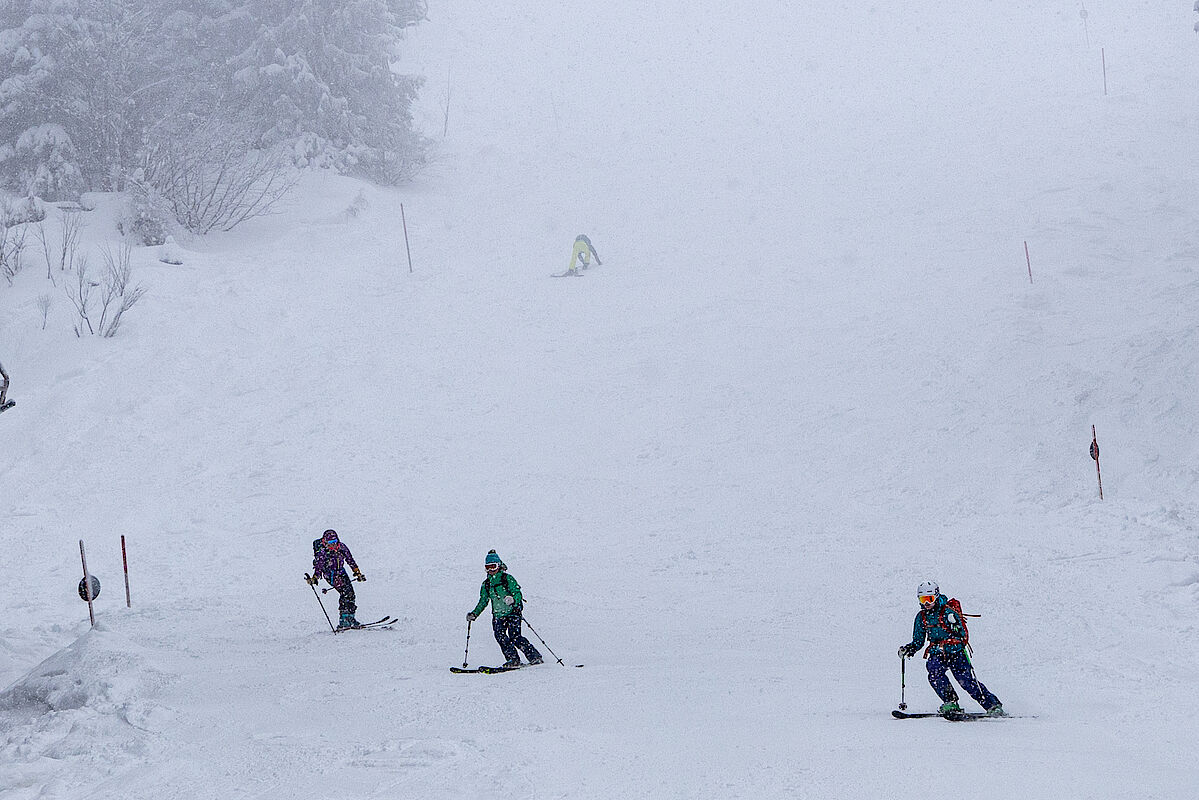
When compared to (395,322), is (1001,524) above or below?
below

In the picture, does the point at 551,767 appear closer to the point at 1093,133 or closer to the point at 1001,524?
the point at 1001,524

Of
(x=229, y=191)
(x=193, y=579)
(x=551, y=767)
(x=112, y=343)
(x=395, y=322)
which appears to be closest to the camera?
(x=551, y=767)

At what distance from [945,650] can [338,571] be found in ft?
23.6

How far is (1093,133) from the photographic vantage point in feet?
104

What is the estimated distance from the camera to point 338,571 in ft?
39.5

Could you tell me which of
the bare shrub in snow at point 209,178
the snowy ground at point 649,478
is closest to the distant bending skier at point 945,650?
the snowy ground at point 649,478

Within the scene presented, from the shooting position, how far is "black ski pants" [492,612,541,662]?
10016mm

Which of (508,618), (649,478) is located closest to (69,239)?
(649,478)

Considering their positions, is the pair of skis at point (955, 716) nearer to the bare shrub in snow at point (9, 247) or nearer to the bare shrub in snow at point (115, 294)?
the bare shrub in snow at point (115, 294)

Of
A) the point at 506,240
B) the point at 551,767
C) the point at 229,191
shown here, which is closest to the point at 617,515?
the point at 551,767

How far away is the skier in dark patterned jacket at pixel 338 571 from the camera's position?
39.2ft

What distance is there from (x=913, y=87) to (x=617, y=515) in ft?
118

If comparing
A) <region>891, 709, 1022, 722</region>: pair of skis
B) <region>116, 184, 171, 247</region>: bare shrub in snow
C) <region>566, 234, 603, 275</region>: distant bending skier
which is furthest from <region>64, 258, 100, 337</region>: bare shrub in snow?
<region>891, 709, 1022, 722</region>: pair of skis

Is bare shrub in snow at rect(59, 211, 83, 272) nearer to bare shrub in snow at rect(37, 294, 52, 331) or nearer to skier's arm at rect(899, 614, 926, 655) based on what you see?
bare shrub in snow at rect(37, 294, 52, 331)
